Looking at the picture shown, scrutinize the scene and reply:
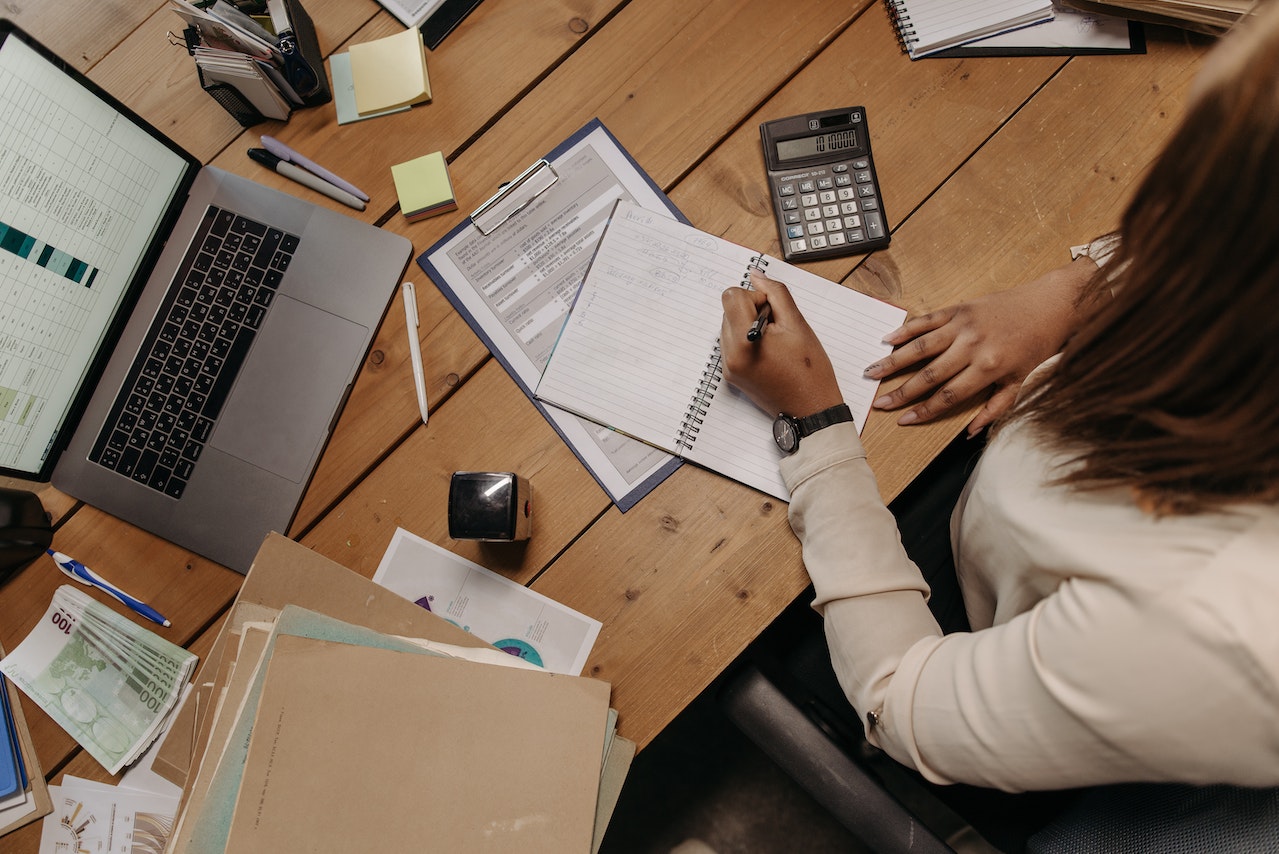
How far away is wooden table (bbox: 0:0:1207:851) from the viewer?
2.65 feet

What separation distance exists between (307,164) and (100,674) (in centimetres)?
66

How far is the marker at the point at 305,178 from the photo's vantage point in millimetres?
883

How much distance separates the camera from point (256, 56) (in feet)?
2.70

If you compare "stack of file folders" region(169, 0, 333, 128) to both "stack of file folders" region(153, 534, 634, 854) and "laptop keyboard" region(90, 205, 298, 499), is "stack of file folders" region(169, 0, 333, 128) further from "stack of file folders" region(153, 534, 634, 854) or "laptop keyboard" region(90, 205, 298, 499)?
"stack of file folders" region(153, 534, 634, 854)

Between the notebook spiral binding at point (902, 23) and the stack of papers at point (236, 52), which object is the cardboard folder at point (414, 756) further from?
the notebook spiral binding at point (902, 23)

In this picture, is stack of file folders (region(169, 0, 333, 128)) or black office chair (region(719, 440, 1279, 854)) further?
stack of file folders (region(169, 0, 333, 128))

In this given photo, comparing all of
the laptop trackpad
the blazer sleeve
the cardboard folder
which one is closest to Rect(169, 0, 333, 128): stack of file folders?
the laptop trackpad

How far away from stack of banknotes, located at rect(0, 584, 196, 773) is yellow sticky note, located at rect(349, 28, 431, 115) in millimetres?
694

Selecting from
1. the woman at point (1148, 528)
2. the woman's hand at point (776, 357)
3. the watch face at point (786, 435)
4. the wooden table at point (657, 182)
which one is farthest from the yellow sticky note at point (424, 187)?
the woman at point (1148, 528)

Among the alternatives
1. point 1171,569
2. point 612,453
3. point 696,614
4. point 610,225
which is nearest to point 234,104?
point 610,225

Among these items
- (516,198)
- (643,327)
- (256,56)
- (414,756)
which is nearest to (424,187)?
(516,198)

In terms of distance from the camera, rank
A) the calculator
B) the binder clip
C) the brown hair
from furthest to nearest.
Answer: the calculator → the binder clip → the brown hair

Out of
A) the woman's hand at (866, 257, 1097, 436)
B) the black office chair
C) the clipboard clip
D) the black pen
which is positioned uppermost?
the clipboard clip

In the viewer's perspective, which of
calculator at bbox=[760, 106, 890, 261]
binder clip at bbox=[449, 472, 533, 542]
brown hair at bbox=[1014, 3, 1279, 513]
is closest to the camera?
brown hair at bbox=[1014, 3, 1279, 513]
